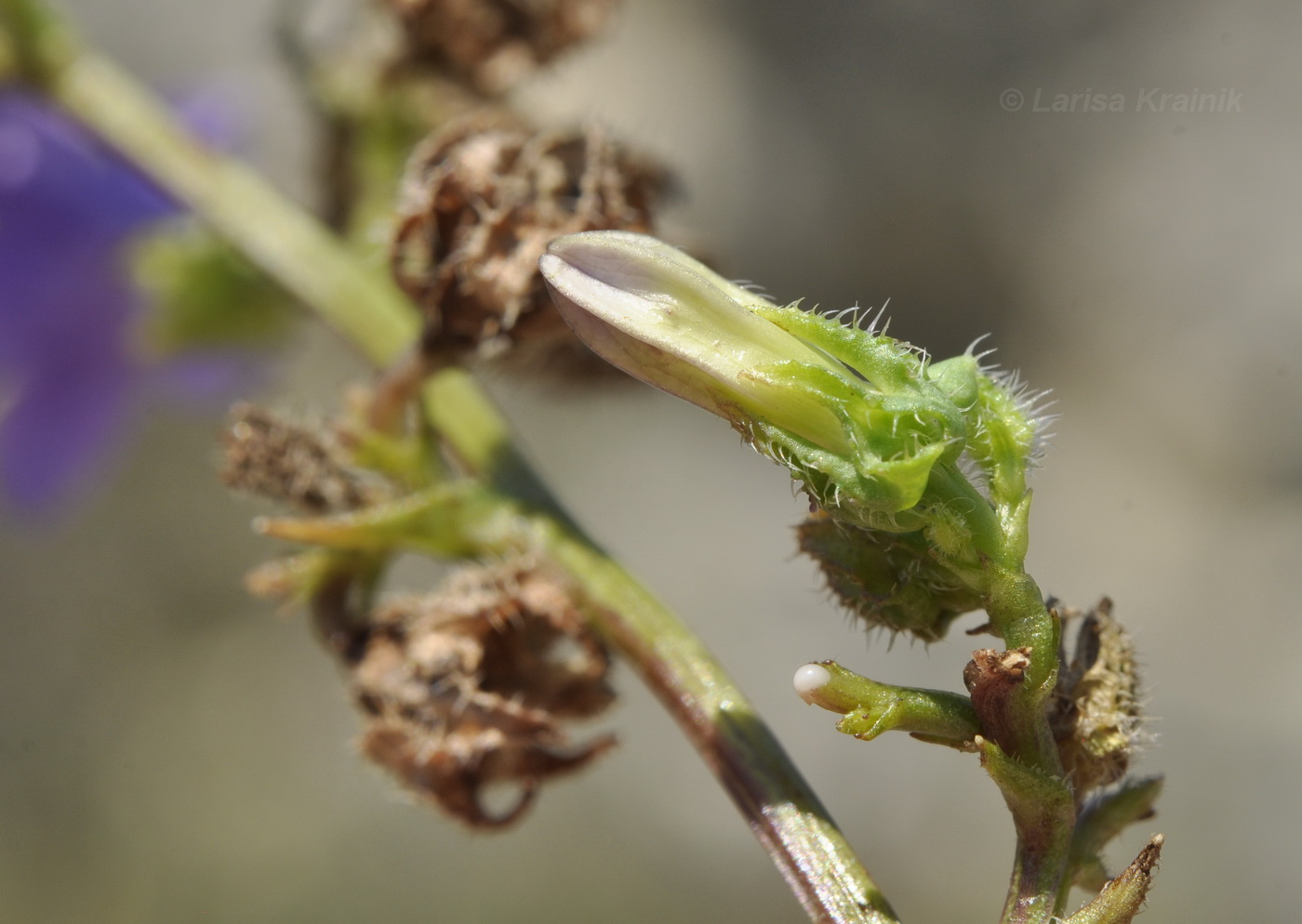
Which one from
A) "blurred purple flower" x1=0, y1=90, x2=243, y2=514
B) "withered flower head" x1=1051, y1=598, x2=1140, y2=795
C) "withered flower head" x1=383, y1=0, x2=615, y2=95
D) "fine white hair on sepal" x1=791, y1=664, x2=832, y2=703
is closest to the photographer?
A: "fine white hair on sepal" x1=791, y1=664, x2=832, y2=703

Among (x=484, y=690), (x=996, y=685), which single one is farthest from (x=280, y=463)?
(x=996, y=685)

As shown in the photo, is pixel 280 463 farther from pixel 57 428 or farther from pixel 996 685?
pixel 57 428

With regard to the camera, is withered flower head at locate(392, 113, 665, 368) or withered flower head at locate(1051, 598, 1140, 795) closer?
withered flower head at locate(1051, 598, 1140, 795)

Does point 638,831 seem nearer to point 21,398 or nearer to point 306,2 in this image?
point 21,398

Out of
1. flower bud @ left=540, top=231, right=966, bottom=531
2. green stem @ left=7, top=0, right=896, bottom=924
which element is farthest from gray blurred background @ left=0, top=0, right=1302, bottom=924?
flower bud @ left=540, top=231, right=966, bottom=531

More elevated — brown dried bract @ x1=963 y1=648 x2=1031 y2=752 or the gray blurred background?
the gray blurred background

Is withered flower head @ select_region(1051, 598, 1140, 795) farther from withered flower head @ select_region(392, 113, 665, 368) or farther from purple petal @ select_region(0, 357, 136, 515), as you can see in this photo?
purple petal @ select_region(0, 357, 136, 515)

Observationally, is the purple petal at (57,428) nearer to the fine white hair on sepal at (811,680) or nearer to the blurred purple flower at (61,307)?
the blurred purple flower at (61,307)
